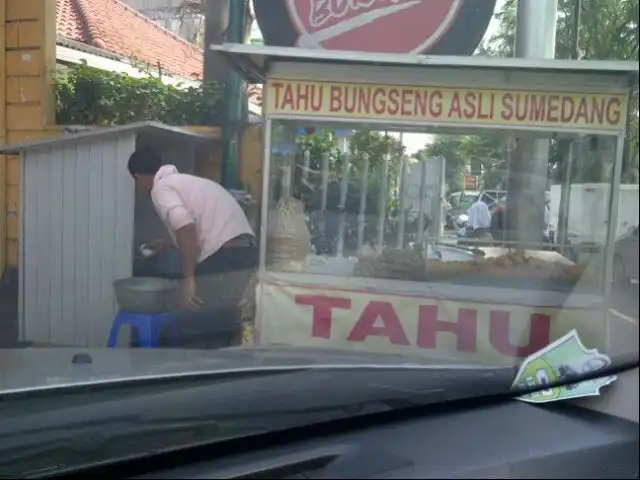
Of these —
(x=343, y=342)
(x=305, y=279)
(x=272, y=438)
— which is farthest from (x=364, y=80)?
(x=272, y=438)

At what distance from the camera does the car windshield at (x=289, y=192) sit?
2.39 meters

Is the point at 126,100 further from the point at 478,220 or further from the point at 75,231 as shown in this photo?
the point at 478,220

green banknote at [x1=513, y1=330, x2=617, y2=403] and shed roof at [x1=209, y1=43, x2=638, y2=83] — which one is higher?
shed roof at [x1=209, y1=43, x2=638, y2=83]

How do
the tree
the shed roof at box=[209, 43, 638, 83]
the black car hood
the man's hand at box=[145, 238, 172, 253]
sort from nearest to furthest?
1. the tree
2. the black car hood
3. the shed roof at box=[209, 43, 638, 83]
4. the man's hand at box=[145, 238, 172, 253]

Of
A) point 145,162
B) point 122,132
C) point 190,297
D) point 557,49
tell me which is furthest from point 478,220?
point 122,132

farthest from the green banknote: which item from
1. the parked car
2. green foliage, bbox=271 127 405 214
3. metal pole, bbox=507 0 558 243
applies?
green foliage, bbox=271 127 405 214

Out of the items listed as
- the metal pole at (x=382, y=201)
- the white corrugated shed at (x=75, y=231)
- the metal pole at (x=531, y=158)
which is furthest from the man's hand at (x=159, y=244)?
the metal pole at (x=531, y=158)

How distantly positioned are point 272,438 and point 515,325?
934 mm

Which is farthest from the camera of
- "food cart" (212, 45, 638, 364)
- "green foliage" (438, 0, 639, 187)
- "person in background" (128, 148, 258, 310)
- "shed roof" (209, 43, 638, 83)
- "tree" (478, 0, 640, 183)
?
"person in background" (128, 148, 258, 310)

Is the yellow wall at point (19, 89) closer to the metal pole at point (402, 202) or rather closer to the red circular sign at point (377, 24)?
the red circular sign at point (377, 24)

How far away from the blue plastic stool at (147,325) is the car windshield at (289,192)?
0.02 metres

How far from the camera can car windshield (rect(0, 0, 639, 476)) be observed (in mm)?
2393

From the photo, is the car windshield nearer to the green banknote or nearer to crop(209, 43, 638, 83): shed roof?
crop(209, 43, 638, 83): shed roof

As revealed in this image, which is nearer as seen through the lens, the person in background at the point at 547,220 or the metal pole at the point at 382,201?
the person in background at the point at 547,220
